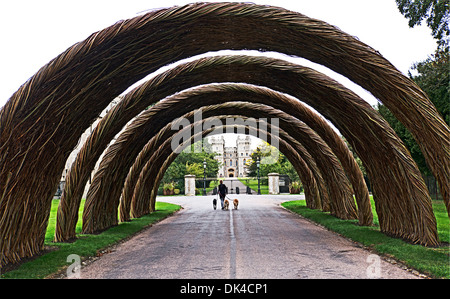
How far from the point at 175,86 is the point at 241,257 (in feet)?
15.2

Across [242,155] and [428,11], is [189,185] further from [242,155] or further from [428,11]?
[242,155]

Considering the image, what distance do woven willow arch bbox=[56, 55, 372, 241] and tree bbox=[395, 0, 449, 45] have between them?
7.79 metres

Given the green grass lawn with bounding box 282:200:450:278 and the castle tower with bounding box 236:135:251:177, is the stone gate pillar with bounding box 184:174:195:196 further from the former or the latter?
the castle tower with bounding box 236:135:251:177

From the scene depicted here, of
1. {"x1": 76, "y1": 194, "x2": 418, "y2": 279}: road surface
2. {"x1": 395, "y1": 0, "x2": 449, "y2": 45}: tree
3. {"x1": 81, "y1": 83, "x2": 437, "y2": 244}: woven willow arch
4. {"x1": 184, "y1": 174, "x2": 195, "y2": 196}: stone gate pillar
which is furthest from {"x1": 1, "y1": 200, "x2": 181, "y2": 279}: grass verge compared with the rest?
{"x1": 184, "y1": 174, "x2": 195, "y2": 196}: stone gate pillar

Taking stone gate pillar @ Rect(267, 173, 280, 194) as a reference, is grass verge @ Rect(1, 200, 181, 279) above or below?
below

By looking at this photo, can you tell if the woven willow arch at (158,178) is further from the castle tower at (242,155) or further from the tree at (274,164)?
the castle tower at (242,155)

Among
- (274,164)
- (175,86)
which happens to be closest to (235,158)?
(274,164)

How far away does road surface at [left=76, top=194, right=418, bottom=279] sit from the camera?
588 cm

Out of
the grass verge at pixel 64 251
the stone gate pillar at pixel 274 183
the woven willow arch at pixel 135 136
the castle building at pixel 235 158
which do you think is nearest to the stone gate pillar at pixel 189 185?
the stone gate pillar at pixel 274 183

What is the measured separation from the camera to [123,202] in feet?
47.5

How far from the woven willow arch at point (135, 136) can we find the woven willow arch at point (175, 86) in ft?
3.78

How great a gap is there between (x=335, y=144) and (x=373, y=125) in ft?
12.1
